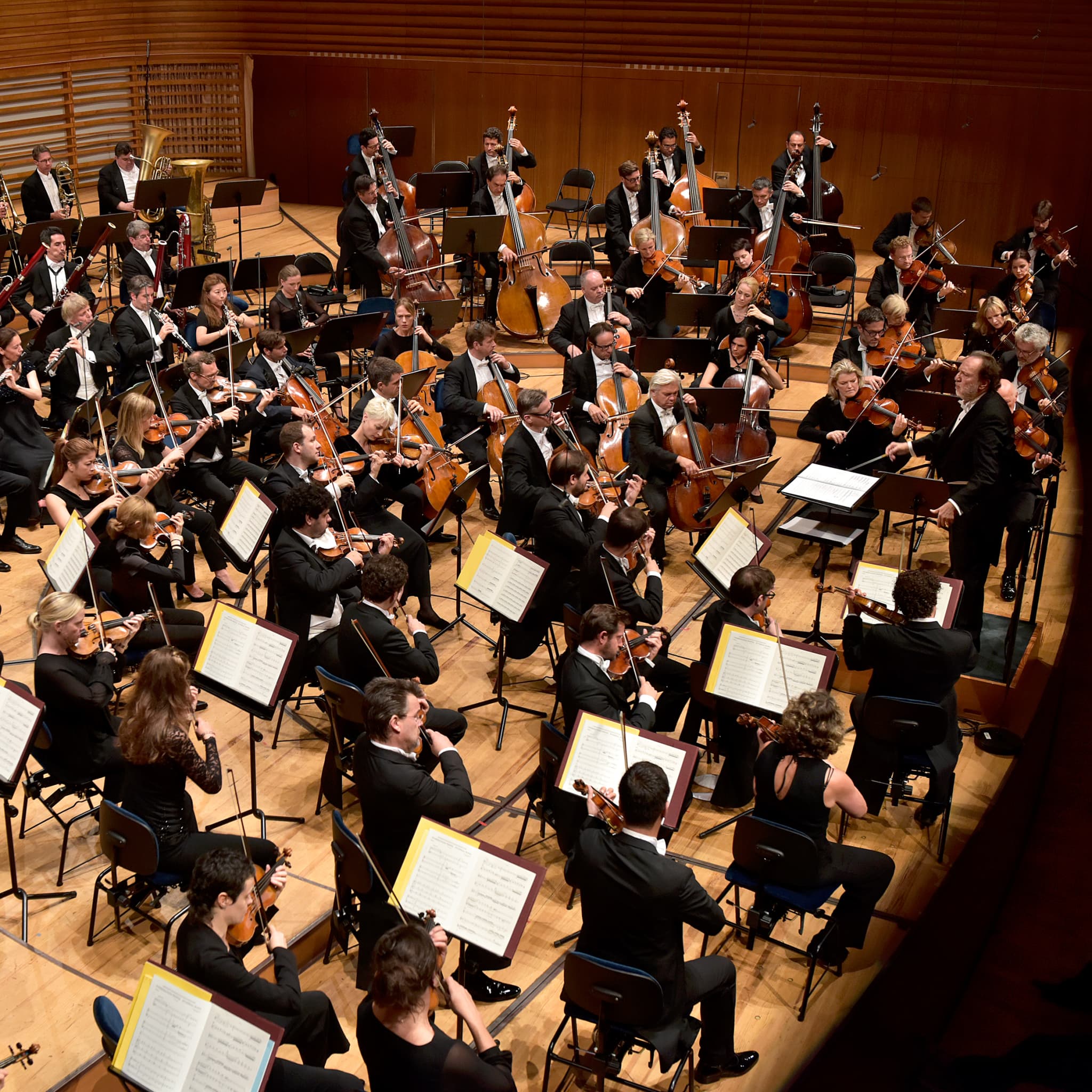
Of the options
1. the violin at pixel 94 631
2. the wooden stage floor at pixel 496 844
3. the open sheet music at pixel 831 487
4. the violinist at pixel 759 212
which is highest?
the violinist at pixel 759 212

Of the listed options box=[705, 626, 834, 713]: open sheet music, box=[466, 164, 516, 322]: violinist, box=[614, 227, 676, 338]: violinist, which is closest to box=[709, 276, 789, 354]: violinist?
box=[614, 227, 676, 338]: violinist

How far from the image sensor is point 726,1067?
13.4 feet

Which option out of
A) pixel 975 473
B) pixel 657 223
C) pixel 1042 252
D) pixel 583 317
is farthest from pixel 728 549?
pixel 1042 252

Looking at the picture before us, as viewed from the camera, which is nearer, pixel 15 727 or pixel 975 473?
pixel 15 727

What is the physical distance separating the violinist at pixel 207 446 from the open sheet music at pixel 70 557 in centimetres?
163

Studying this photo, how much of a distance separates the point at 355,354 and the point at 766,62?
6260mm

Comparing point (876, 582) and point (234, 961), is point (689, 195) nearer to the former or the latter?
point (876, 582)

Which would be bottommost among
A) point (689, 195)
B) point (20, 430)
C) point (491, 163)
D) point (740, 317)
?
point (20, 430)

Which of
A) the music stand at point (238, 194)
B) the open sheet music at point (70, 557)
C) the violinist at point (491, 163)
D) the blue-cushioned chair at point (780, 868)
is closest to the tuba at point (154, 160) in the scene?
the music stand at point (238, 194)

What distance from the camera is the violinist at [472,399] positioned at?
25.6 ft

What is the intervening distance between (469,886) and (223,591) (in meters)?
3.86

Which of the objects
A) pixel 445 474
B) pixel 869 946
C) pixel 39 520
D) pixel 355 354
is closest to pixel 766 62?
pixel 355 354

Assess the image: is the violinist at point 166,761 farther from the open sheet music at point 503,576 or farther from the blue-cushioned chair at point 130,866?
the open sheet music at point 503,576

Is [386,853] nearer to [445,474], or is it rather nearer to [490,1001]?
[490,1001]
